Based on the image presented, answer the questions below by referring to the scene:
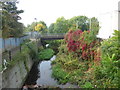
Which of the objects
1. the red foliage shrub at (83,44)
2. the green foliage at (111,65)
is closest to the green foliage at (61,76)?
the red foliage shrub at (83,44)

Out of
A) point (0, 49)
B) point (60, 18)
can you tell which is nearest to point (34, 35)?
point (60, 18)

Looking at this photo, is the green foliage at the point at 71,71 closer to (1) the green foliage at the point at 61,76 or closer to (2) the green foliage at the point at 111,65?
(1) the green foliage at the point at 61,76

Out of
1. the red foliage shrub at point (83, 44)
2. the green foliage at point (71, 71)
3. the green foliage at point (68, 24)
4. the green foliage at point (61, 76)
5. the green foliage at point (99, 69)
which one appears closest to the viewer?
the green foliage at point (99, 69)

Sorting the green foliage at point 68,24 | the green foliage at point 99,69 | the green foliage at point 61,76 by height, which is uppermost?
the green foliage at point 68,24

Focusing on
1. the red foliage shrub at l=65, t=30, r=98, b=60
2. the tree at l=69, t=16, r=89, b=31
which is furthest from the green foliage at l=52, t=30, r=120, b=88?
the tree at l=69, t=16, r=89, b=31

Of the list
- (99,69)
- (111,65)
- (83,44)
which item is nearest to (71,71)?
(83,44)

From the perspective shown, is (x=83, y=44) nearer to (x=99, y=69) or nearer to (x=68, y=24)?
(x=99, y=69)

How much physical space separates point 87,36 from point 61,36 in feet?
65.8

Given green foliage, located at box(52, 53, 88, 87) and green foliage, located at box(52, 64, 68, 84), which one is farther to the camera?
green foliage, located at box(52, 64, 68, 84)

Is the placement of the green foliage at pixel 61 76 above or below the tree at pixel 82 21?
below

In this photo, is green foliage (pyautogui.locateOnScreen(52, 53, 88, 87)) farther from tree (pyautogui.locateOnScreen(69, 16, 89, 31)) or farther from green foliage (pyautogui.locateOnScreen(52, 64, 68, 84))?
tree (pyautogui.locateOnScreen(69, 16, 89, 31))

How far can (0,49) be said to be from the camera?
13.6 metres

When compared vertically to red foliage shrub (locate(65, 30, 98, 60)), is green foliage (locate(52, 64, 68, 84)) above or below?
below

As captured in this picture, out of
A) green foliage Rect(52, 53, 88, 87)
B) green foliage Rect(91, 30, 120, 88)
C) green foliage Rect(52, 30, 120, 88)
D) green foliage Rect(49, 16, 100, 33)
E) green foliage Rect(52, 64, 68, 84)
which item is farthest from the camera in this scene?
green foliage Rect(49, 16, 100, 33)
